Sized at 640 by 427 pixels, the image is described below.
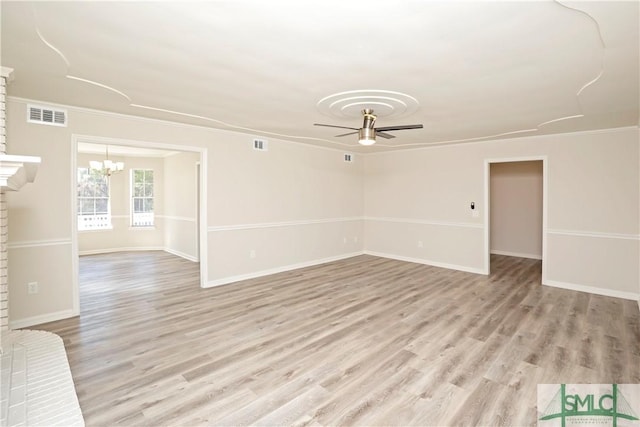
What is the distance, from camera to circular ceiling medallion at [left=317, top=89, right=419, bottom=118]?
327cm

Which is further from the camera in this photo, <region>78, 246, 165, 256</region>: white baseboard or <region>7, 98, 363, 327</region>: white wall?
<region>78, 246, 165, 256</region>: white baseboard

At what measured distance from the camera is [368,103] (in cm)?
352

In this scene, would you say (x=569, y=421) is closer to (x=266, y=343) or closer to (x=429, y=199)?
(x=266, y=343)

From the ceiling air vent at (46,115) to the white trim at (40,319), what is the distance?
2277 mm

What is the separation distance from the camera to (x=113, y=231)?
332 inches

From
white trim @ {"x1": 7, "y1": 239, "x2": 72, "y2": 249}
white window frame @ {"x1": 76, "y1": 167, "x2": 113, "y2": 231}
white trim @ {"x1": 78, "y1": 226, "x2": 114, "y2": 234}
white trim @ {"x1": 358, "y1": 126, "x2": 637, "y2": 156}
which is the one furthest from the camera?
white window frame @ {"x1": 76, "y1": 167, "x2": 113, "y2": 231}

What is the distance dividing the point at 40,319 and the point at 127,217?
17.5 feet

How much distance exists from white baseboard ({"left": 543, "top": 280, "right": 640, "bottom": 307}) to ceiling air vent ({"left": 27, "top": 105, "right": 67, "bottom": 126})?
7.50 metres

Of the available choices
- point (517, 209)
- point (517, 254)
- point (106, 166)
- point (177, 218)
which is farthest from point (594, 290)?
point (106, 166)

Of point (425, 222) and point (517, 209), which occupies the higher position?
point (517, 209)

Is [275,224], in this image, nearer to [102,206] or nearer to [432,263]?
[432,263]
